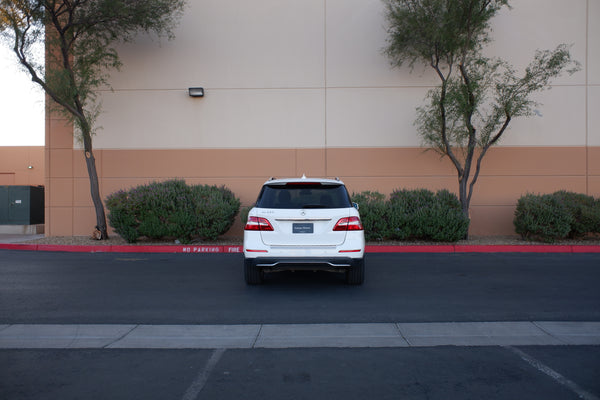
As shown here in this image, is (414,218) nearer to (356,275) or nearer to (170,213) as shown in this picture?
(356,275)

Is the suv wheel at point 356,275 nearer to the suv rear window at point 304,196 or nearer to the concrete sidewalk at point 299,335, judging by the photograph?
the suv rear window at point 304,196

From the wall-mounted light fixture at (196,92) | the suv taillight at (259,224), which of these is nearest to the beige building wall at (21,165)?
the wall-mounted light fixture at (196,92)

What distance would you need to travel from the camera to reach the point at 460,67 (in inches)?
482

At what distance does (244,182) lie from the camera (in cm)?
1452

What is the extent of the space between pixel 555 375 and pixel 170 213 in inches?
405

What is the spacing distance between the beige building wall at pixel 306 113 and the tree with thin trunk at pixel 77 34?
1163 mm

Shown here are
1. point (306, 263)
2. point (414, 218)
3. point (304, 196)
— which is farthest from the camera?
point (414, 218)

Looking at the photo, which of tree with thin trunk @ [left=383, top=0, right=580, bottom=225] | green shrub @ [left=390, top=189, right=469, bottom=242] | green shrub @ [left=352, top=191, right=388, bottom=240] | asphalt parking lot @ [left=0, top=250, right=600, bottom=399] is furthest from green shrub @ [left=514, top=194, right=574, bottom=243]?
green shrub @ [left=352, top=191, right=388, bottom=240]

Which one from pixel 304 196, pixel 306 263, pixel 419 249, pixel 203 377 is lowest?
pixel 203 377

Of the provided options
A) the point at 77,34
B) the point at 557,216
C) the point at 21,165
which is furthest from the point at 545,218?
the point at 21,165

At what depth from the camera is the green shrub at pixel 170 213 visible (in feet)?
39.8

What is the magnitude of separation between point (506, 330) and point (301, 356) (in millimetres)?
2501

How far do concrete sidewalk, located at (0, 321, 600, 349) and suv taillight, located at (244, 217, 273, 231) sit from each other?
1788 mm

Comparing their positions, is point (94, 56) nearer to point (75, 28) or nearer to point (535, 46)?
point (75, 28)
